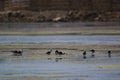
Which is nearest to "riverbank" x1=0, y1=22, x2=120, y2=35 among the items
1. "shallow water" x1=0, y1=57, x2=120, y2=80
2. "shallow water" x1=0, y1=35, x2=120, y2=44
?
"shallow water" x1=0, y1=35, x2=120, y2=44

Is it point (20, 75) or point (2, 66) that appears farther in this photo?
point (2, 66)

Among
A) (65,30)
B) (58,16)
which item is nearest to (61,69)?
(65,30)

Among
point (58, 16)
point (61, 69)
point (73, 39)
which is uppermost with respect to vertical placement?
point (61, 69)

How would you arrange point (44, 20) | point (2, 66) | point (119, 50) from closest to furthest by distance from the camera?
point (2, 66), point (119, 50), point (44, 20)

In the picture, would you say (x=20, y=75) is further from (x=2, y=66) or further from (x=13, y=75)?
(x=2, y=66)

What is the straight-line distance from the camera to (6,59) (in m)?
29.8

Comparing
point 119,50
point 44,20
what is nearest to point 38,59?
point 119,50

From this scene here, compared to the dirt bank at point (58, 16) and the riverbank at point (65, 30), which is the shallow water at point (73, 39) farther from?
the dirt bank at point (58, 16)

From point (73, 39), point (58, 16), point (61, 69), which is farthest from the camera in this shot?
point (58, 16)

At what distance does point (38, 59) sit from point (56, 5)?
43.0 m

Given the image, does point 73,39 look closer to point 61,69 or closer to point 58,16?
point 61,69

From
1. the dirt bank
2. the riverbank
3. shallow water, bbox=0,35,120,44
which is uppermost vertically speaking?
shallow water, bbox=0,35,120,44

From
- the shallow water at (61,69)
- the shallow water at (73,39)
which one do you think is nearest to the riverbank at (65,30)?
the shallow water at (73,39)

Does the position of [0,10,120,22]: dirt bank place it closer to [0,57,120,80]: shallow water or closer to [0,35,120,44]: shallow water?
[0,35,120,44]: shallow water
